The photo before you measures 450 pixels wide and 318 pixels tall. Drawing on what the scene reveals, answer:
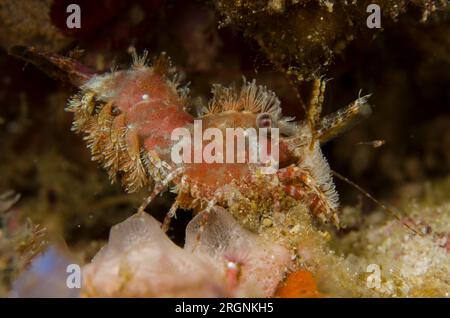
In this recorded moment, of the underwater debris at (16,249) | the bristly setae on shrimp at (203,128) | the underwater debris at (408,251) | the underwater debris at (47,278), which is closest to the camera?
the underwater debris at (47,278)

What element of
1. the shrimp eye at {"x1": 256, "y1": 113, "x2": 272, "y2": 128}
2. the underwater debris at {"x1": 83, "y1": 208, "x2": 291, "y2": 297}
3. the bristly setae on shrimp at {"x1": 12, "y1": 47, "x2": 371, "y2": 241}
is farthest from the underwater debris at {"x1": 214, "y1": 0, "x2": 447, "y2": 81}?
the underwater debris at {"x1": 83, "y1": 208, "x2": 291, "y2": 297}

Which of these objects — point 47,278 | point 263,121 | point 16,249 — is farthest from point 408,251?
point 16,249

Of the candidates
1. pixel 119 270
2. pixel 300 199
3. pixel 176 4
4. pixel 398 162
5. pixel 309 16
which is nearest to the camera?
pixel 119 270

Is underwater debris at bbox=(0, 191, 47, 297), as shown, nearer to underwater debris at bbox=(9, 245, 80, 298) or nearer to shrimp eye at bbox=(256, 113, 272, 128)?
underwater debris at bbox=(9, 245, 80, 298)

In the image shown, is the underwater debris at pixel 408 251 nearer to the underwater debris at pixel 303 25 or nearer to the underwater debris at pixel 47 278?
the underwater debris at pixel 303 25

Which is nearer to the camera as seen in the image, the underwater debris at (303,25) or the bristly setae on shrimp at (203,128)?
the bristly setae on shrimp at (203,128)

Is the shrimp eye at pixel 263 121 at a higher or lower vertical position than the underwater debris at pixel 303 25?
lower

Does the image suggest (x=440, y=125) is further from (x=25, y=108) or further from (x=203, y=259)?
(x=25, y=108)

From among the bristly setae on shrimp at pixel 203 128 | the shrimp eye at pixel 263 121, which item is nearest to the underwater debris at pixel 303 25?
the bristly setae on shrimp at pixel 203 128
